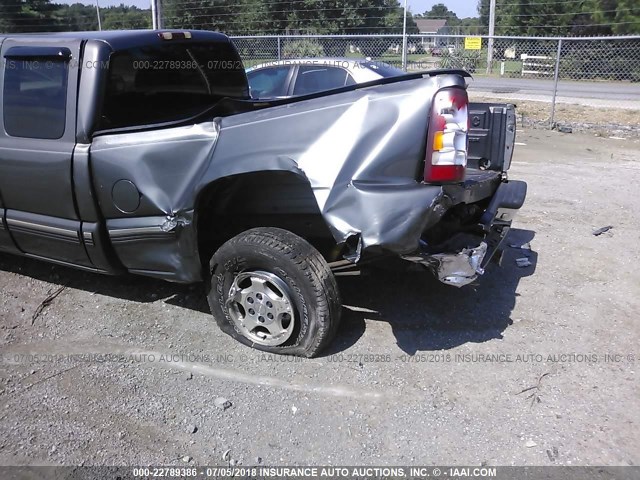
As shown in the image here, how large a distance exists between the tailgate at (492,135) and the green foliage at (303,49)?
1446 centimetres

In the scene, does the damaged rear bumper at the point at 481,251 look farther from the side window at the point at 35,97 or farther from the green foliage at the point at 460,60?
the green foliage at the point at 460,60

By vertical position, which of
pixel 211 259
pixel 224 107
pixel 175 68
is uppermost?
pixel 175 68

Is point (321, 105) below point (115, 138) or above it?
above

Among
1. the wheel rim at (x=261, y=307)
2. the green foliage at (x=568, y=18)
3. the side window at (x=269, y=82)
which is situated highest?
the green foliage at (x=568, y=18)

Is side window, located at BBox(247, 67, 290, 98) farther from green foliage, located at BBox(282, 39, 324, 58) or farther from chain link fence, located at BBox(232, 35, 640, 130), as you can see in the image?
green foliage, located at BBox(282, 39, 324, 58)

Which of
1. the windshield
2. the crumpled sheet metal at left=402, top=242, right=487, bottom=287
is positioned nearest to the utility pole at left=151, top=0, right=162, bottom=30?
the windshield

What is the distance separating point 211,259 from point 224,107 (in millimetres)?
1501

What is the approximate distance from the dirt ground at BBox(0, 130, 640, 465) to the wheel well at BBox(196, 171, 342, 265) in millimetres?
631

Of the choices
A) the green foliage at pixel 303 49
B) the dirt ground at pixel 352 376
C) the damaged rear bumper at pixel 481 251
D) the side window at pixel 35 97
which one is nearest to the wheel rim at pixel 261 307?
the dirt ground at pixel 352 376

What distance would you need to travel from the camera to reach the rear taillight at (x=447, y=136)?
125 inches

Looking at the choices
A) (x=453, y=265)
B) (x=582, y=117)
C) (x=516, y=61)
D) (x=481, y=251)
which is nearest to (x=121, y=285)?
(x=453, y=265)

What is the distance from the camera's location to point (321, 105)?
3.34 m

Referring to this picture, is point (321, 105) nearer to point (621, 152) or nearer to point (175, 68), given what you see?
point (175, 68)

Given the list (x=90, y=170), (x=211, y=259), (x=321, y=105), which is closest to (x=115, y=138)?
(x=90, y=170)
